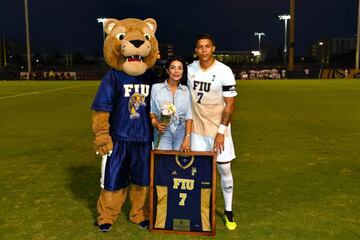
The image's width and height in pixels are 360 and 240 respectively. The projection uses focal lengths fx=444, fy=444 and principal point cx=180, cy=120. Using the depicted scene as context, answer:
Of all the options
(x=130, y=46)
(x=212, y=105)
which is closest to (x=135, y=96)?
(x=130, y=46)

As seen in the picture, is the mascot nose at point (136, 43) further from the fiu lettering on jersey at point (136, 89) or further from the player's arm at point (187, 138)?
the player's arm at point (187, 138)

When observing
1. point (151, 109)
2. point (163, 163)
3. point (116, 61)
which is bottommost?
point (163, 163)

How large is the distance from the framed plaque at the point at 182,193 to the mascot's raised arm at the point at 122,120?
30 centimetres

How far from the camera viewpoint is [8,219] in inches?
195

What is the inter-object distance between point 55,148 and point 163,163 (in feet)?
17.2

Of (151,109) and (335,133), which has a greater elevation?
(151,109)

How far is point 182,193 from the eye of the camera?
4.36 meters

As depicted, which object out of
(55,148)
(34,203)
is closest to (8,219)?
(34,203)

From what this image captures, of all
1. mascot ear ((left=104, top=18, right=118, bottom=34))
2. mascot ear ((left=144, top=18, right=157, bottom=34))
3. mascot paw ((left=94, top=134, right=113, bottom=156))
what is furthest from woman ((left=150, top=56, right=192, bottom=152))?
mascot ear ((left=104, top=18, right=118, bottom=34))

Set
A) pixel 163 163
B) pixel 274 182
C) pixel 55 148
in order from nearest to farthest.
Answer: pixel 163 163
pixel 274 182
pixel 55 148

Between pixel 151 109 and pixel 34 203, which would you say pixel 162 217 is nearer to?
pixel 151 109

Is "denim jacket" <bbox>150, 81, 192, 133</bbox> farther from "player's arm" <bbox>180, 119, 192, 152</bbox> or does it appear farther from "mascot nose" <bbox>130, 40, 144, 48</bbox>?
"mascot nose" <bbox>130, 40, 144, 48</bbox>

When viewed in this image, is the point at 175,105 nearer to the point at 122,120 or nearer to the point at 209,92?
the point at 209,92

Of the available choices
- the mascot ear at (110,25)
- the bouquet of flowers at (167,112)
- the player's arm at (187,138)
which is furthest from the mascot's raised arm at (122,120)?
the player's arm at (187,138)
